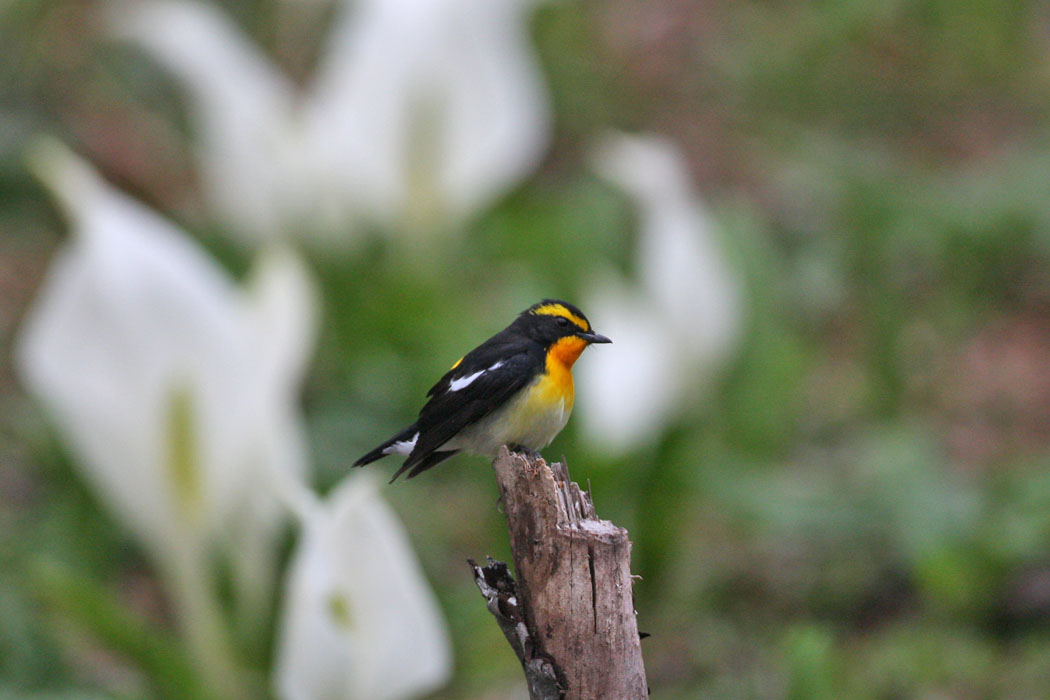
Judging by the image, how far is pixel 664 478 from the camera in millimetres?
2395

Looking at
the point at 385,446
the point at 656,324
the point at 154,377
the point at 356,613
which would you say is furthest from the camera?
the point at 656,324

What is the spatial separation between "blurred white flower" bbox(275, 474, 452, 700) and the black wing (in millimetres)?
289

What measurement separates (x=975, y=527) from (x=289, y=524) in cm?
123

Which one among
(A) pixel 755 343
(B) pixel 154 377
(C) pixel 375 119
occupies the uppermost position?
(C) pixel 375 119

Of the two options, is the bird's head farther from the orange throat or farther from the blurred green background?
the blurred green background

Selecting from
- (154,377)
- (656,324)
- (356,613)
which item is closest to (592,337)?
(356,613)

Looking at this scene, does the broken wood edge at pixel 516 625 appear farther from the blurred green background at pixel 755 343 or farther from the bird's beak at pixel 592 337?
the blurred green background at pixel 755 343

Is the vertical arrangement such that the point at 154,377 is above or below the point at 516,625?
above

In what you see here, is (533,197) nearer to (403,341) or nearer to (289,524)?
(403,341)

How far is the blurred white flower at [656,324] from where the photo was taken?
90.5 inches

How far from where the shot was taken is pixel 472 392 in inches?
43.0

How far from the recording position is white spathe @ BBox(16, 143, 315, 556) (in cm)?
171

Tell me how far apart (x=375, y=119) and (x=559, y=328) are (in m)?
1.57

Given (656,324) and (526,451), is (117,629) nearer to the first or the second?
(526,451)
